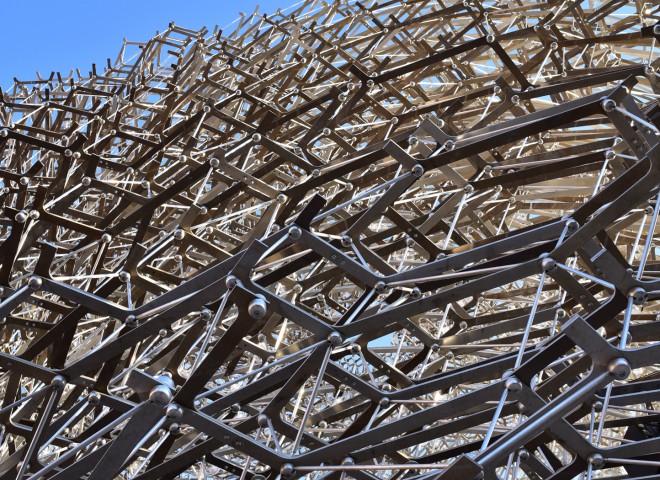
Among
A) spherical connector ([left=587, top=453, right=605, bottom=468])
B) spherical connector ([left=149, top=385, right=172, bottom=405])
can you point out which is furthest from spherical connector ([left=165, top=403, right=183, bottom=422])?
spherical connector ([left=587, top=453, right=605, bottom=468])

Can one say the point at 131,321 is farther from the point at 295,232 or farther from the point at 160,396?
the point at 160,396

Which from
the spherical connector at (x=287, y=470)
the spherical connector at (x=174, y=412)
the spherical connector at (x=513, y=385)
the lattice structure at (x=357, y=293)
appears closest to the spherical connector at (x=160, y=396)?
the lattice structure at (x=357, y=293)

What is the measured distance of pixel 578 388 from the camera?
530 cm

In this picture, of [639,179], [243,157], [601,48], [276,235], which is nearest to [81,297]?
[276,235]

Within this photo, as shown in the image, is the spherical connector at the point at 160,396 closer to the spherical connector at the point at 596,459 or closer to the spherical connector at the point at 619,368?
the spherical connector at the point at 619,368

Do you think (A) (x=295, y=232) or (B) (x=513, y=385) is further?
(A) (x=295, y=232)

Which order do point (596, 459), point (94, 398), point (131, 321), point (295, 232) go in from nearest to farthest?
point (596, 459)
point (295, 232)
point (131, 321)
point (94, 398)

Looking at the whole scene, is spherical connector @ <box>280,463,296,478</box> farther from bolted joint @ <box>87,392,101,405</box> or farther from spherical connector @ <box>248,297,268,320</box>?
bolted joint @ <box>87,392,101,405</box>

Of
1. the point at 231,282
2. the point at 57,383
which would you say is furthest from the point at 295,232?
the point at 57,383

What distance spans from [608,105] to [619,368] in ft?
9.82

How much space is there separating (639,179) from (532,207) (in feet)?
27.7

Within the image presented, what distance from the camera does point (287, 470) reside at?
663cm

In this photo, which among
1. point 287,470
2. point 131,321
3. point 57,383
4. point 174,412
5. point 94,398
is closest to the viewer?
point 174,412

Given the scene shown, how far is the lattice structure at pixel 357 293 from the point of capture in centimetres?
623
